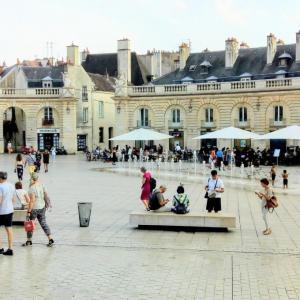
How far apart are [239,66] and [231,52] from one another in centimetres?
138

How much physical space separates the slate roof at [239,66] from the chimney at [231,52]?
1.27 feet

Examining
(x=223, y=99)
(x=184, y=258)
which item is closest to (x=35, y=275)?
(x=184, y=258)

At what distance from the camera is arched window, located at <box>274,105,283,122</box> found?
153 feet

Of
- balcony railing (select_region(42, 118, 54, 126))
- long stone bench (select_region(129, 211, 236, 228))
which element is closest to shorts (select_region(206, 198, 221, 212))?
long stone bench (select_region(129, 211, 236, 228))

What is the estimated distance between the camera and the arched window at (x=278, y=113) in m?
46.6

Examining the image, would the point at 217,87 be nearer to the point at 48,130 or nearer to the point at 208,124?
the point at 208,124

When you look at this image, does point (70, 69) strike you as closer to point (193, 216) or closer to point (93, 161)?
point (93, 161)

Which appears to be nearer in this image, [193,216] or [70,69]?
[193,216]

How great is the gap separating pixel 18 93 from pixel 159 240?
44.6 metres

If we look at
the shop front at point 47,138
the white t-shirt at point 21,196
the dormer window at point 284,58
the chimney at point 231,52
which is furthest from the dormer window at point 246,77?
the white t-shirt at point 21,196

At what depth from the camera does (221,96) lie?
159ft

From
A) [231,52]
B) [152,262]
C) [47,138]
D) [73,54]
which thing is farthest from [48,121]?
[152,262]

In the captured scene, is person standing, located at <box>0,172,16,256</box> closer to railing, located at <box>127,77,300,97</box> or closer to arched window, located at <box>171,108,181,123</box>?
railing, located at <box>127,77,300,97</box>

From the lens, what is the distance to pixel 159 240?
1352 centimetres
